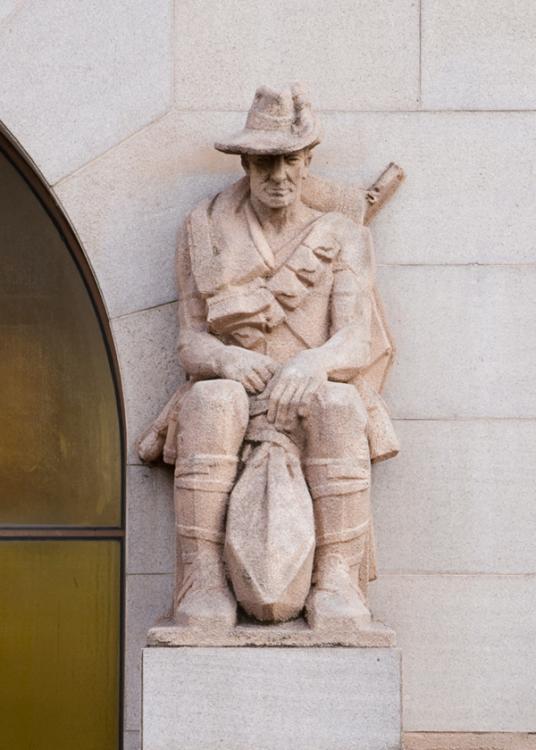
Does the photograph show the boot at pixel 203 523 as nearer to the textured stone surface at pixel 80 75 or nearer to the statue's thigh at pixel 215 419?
the statue's thigh at pixel 215 419

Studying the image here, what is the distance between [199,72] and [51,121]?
85 cm

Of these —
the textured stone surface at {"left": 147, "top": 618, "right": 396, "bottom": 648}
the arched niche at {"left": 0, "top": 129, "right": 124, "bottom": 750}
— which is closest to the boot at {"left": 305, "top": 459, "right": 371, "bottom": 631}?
the textured stone surface at {"left": 147, "top": 618, "right": 396, "bottom": 648}

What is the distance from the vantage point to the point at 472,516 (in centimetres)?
855

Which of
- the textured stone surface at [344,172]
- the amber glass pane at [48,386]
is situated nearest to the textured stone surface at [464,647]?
the amber glass pane at [48,386]

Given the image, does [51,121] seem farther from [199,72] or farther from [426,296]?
[426,296]

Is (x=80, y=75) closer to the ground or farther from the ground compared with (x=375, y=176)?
farther from the ground

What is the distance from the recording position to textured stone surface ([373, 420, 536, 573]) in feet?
28.0

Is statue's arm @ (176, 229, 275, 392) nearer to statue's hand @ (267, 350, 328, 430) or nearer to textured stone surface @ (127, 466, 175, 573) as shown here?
statue's hand @ (267, 350, 328, 430)

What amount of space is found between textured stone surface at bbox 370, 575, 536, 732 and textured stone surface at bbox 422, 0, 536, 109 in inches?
102

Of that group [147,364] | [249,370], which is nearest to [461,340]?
[249,370]

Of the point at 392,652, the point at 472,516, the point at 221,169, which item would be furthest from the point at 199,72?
the point at 392,652

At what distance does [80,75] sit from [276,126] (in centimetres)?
138

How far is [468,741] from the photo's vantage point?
8.34 meters

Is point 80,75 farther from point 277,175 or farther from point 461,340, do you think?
point 461,340
